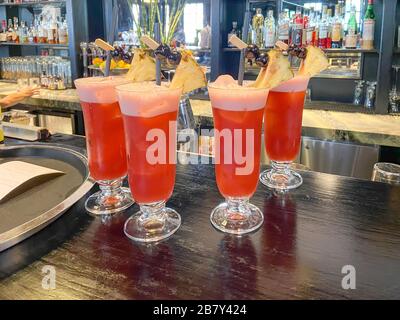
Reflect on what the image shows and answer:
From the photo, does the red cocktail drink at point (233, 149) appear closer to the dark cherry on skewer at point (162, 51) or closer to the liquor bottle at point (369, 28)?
the dark cherry on skewer at point (162, 51)

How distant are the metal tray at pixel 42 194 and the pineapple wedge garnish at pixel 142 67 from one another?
1.02ft

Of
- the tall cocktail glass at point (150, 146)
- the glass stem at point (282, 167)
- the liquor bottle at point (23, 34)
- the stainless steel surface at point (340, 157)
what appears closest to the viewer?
the tall cocktail glass at point (150, 146)

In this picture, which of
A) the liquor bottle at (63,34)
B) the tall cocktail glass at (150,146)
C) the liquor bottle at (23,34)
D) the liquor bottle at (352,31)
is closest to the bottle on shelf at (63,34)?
the liquor bottle at (63,34)

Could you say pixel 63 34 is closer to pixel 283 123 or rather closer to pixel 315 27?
pixel 315 27

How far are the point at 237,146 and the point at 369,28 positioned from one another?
2.27 metres

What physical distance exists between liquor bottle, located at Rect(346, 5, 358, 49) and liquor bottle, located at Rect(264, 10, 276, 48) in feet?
1.78

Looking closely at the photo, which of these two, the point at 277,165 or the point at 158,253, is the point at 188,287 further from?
the point at 277,165

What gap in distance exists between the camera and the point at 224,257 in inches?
28.4

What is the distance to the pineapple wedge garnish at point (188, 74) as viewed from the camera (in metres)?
0.77

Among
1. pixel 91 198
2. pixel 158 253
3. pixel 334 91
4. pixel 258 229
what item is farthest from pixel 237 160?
pixel 334 91

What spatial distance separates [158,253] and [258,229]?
0.22 m

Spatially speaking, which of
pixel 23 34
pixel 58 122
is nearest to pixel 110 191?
pixel 58 122

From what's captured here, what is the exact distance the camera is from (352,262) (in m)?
0.70
